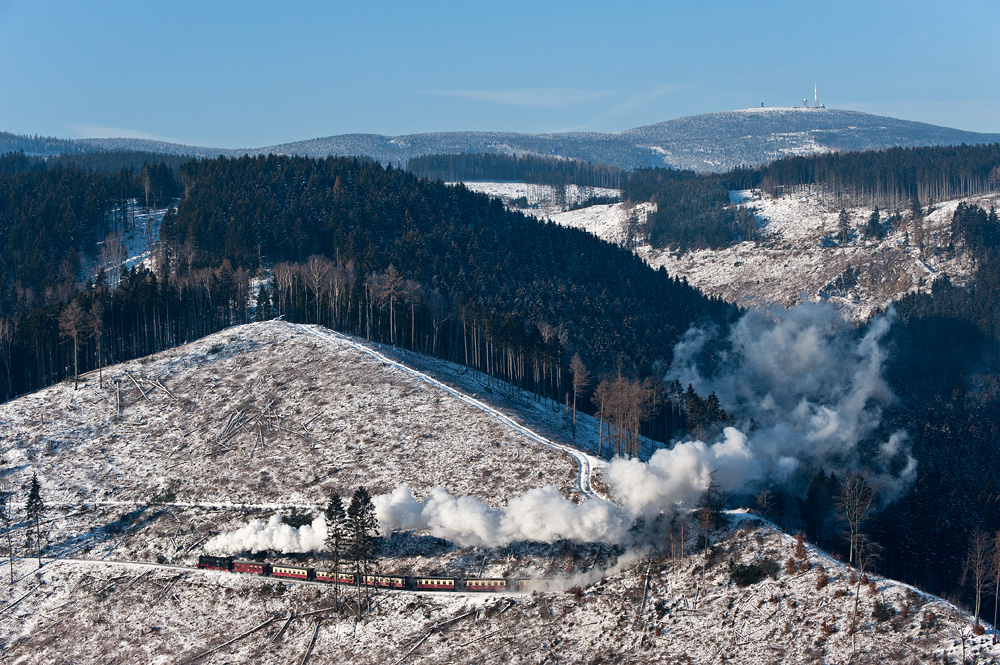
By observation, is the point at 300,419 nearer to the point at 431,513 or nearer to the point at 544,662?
the point at 431,513

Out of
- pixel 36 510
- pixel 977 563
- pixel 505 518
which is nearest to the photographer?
pixel 977 563

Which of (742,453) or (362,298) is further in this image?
(362,298)

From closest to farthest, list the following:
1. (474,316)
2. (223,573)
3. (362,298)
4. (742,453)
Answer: (223,573)
(742,453)
(362,298)
(474,316)

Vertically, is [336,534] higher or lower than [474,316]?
lower

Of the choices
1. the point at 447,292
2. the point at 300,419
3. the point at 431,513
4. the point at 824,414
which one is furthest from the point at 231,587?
the point at 824,414

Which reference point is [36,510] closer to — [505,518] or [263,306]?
[505,518]

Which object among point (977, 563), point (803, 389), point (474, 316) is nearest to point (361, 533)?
point (977, 563)

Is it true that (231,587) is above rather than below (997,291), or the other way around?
below
